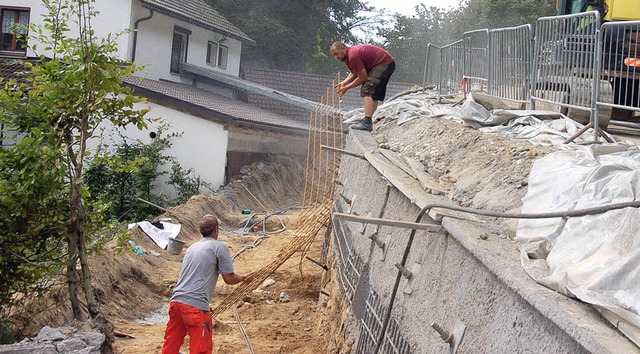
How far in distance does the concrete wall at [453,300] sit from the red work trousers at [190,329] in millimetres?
1348

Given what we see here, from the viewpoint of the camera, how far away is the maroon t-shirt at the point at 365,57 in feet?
37.7

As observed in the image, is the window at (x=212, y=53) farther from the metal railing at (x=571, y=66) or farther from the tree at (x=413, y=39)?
the metal railing at (x=571, y=66)

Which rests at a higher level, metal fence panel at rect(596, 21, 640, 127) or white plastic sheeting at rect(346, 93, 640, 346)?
metal fence panel at rect(596, 21, 640, 127)

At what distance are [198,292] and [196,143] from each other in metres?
15.6

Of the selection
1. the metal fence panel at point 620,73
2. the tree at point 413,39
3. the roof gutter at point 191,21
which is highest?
the tree at point 413,39

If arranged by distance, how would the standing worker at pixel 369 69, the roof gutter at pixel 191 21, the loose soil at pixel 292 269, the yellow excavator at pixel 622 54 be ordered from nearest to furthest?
the loose soil at pixel 292 269
the yellow excavator at pixel 622 54
the standing worker at pixel 369 69
the roof gutter at pixel 191 21

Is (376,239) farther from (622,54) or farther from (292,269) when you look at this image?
(292,269)

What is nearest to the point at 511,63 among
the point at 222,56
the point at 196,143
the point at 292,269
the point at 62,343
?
the point at 292,269

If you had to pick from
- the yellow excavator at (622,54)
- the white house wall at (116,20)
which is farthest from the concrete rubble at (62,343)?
the white house wall at (116,20)

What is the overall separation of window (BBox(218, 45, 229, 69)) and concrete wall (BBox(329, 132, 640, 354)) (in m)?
22.9

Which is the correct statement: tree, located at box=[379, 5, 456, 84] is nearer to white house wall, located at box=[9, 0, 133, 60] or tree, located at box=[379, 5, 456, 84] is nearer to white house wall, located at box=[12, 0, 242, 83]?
white house wall, located at box=[12, 0, 242, 83]

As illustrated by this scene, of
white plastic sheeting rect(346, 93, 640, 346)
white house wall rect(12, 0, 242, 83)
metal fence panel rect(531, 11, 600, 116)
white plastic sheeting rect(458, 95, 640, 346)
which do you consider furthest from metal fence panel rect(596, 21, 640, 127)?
white house wall rect(12, 0, 242, 83)

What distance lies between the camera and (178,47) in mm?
27797

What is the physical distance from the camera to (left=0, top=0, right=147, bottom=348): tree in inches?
279
